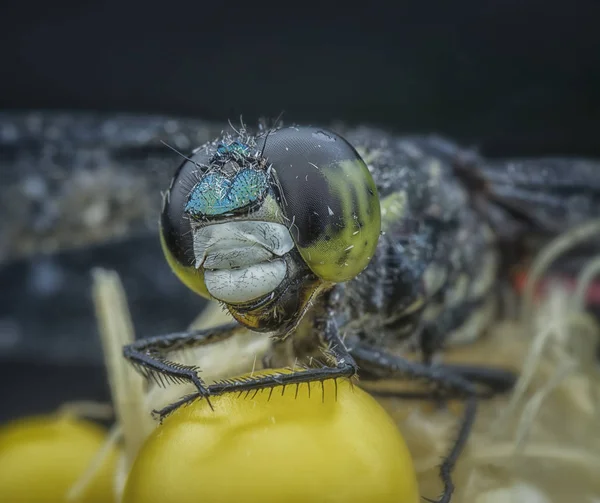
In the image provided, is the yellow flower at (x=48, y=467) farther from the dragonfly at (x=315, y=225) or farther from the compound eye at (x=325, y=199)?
the compound eye at (x=325, y=199)

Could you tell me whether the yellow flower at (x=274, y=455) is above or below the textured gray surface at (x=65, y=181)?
below

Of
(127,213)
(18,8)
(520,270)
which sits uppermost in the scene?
(18,8)

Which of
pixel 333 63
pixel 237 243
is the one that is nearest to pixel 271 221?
pixel 237 243

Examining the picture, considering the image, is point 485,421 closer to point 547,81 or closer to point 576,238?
point 576,238

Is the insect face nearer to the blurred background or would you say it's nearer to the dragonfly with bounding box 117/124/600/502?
the dragonfly with bounding box 117/124/600/502

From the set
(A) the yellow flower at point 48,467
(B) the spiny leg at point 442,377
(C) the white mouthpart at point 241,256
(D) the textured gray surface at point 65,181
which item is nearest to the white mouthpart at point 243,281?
(C) the white mouthpart at point 241,256

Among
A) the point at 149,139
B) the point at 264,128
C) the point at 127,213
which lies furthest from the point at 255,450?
the point at 127,213

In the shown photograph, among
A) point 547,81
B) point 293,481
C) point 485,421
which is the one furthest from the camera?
point 547,81
